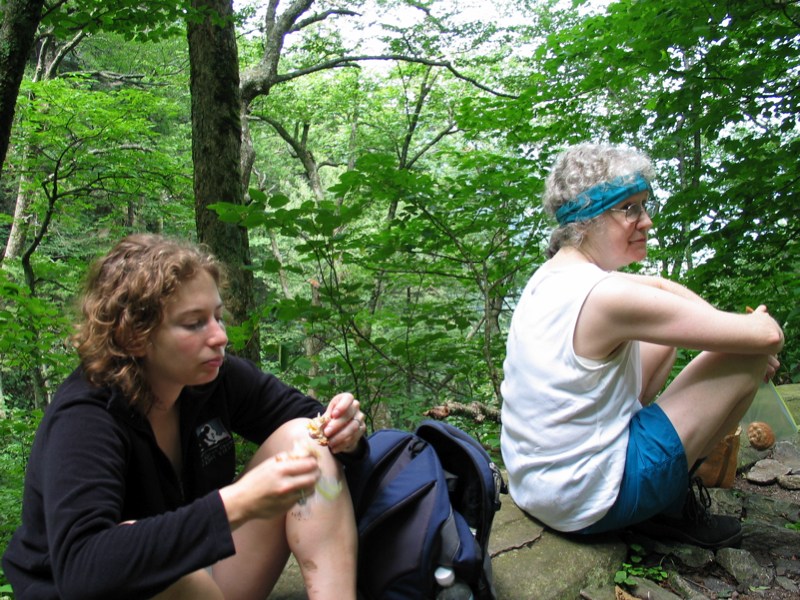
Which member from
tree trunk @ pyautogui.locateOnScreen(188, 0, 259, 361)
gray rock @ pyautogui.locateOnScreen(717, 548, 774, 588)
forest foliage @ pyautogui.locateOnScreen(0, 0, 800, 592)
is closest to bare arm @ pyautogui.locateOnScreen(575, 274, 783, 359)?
gray rock @ pyautogui.locateOnScreen(717, 548, 774, 588)

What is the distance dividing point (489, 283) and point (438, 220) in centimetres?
71

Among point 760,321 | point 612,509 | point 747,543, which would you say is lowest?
point 747,543

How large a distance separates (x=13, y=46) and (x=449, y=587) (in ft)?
8.45

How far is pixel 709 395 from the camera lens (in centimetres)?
175

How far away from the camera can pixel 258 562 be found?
1.32 meters

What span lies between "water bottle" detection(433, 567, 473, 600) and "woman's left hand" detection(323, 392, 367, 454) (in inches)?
14.2

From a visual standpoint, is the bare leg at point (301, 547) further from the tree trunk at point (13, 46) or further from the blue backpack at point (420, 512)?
the tree trunk at point (13, 46)

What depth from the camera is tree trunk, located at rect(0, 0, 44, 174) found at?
2295 mm

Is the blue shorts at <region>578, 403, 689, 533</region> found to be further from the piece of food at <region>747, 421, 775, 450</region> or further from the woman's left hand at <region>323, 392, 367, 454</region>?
the piece of food at <region>747, 421, 775, 450</region>

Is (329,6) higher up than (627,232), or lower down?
higher up

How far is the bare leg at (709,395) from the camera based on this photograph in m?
1.74

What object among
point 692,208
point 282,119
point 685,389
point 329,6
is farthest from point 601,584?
point 282,119

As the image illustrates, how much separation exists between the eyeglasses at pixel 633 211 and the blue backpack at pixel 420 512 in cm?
92

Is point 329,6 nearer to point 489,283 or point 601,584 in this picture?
point 489,283
